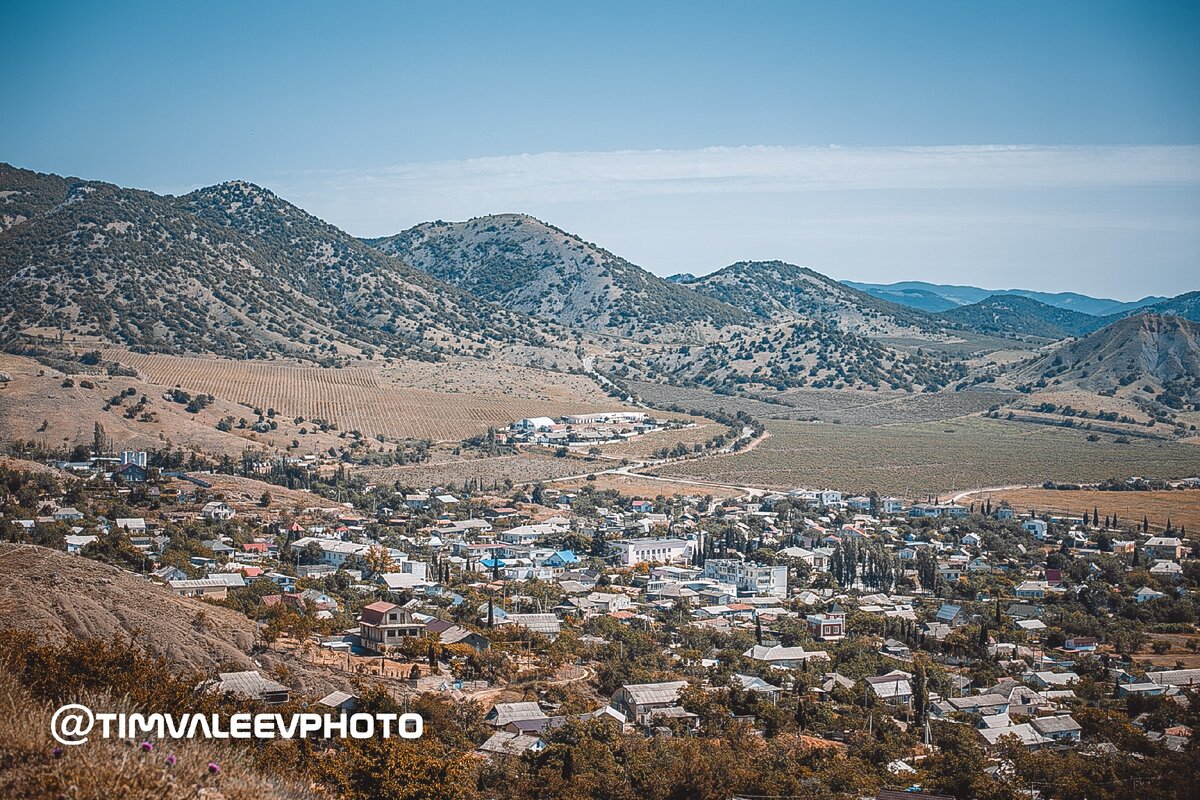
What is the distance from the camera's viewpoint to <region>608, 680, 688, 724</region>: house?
2369 centimetres

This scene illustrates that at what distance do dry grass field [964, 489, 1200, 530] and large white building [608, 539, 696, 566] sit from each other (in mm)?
19932

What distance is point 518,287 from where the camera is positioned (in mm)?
157250

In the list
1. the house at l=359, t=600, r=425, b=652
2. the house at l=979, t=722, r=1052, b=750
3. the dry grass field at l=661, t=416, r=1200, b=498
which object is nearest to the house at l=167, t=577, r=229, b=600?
the house at l=359, t=600, r=425, b=652

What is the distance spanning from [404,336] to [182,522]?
7384 cm

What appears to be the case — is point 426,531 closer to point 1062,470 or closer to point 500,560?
point 500,560

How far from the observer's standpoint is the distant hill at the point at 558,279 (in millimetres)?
146750

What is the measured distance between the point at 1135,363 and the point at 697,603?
83086mm

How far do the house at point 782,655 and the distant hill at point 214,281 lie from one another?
66972mm

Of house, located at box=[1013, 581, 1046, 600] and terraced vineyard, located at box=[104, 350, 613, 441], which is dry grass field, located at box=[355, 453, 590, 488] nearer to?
terraced vineyard, located at box=[104, 350, 613, 441]

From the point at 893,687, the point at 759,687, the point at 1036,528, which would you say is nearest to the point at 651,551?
the point at 1036,528

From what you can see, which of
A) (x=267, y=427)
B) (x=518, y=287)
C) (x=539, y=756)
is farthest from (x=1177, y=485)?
(x=518, y=287)

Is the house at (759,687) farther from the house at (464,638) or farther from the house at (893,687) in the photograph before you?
the house at (464,638)

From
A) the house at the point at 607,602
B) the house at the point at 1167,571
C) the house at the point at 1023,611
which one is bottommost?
the house at the point at 607,602

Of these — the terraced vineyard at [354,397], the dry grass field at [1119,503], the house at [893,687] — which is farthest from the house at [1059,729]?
the terraced vineyard at [354,397]
